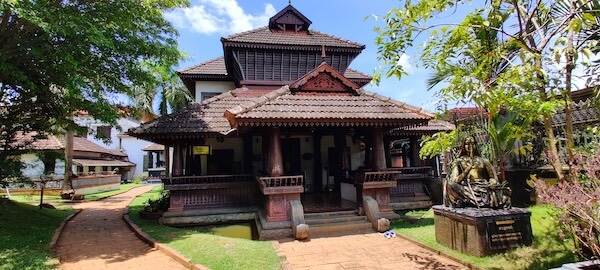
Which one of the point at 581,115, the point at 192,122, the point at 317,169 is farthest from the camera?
the point at 317,169

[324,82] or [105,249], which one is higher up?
[324,82]

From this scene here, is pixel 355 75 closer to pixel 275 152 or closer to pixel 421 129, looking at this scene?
pixel 421 129

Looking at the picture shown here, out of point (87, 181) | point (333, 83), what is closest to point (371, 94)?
point (333, 83)

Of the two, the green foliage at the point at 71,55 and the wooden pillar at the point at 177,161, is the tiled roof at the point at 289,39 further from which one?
the wooden pillar at the point at 177,161

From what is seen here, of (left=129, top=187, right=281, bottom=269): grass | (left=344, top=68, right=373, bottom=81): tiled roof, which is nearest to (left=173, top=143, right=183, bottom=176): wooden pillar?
(left=129, top=187, right=281, bottom=269): grass

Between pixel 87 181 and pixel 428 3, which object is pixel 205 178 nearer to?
pixel 428 3

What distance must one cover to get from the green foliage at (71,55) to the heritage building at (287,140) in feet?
6.55

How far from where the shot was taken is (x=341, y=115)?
924 cm

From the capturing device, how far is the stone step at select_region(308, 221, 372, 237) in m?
9.41

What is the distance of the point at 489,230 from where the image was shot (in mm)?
6551

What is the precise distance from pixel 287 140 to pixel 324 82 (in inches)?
175

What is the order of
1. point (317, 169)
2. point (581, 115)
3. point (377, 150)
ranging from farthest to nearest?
point (317, 169) < point (377, 150) < point (581, 115)

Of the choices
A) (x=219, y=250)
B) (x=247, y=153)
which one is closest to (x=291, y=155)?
(x=247, y=153)

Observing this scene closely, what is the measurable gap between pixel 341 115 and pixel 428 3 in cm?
445
